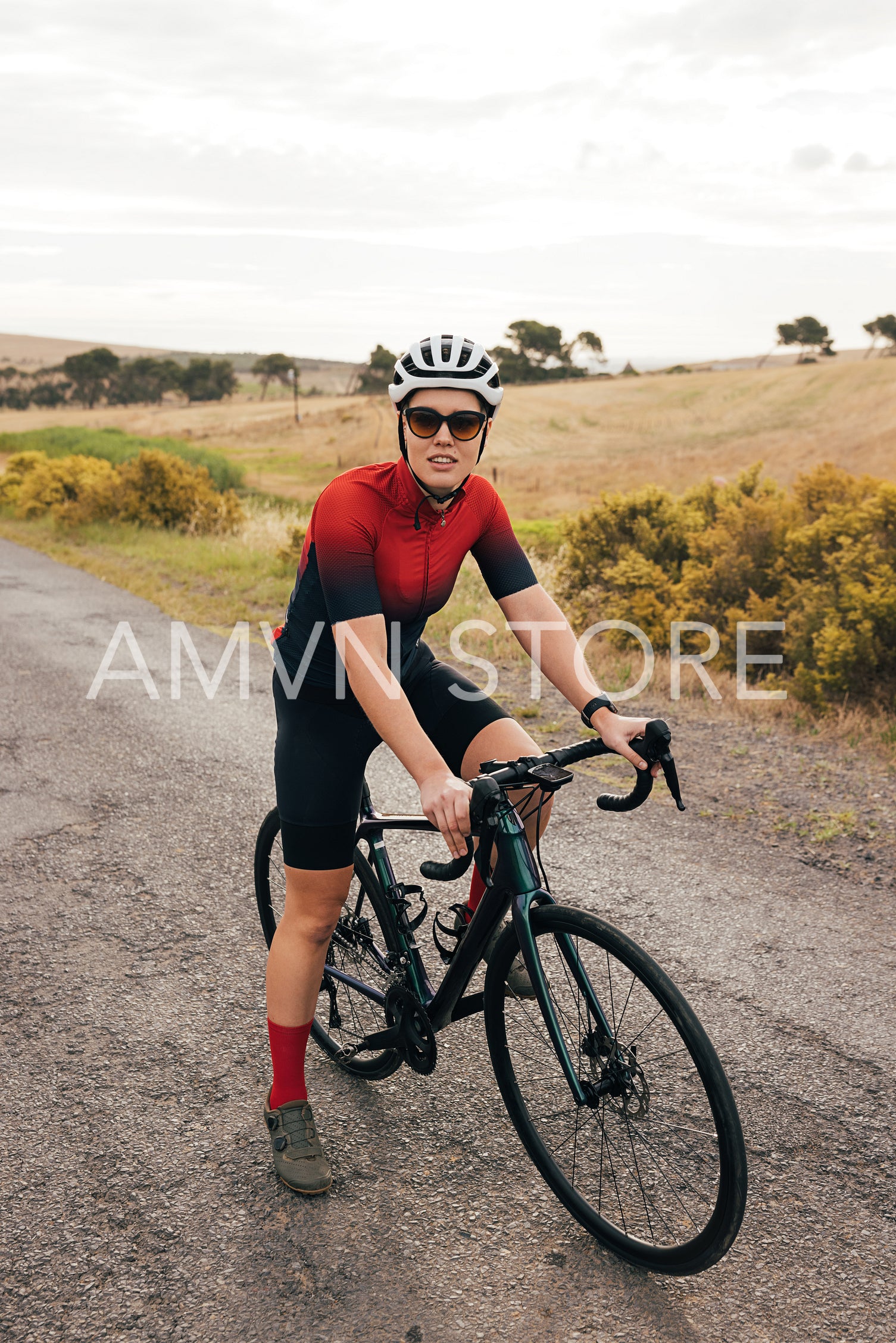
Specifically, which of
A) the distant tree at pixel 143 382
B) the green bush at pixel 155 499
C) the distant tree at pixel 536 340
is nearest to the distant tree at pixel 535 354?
the distant tree at pixel 536 340

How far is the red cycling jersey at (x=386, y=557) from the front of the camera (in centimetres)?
244

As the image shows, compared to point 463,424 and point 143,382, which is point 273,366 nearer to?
point 143,382

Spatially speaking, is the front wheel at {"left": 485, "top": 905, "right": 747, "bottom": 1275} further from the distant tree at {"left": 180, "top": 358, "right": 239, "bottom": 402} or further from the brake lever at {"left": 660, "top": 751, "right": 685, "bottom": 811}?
the distant tree at {"left": 180, "top": 358, "right": 239, "bottom": 402}

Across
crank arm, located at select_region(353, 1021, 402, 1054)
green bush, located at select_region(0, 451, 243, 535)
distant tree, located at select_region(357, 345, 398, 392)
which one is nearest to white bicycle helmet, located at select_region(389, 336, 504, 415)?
crank arm, located at select_region(353, 1021, 402, 1054)

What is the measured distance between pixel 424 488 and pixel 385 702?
594 mm

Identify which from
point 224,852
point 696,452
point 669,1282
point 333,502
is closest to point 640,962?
point 669,1282

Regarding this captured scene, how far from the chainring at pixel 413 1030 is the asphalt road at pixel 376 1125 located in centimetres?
29

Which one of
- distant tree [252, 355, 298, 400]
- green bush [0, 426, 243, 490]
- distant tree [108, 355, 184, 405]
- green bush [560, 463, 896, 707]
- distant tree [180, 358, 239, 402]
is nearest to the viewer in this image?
green bush [560, 463, 896, 707]

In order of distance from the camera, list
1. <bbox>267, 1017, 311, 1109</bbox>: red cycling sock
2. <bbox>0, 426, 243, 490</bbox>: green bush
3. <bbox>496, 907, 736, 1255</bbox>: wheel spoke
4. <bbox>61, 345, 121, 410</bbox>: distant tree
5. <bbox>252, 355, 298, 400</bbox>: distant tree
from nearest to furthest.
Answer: <bbox>496, 907, 736, 1255</bbox>: wheel spoke < <bbox>267, 1017, 311, 1109</bbox>: red cycling sock < <bbox>0, 426, 243, 490</bbox>: green bush < <bbox>252, 355, 298, 400</bbox>: distant tree < <bbox>61, 345, 121, 410</bbox>: distant tree

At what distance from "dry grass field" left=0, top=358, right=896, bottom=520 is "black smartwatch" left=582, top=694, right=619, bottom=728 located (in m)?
28.1

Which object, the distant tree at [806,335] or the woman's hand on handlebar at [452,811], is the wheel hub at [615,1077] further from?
the distant tree at [806,335]

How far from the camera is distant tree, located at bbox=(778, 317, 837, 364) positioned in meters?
97.6

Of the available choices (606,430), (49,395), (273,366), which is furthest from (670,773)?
(49,395)

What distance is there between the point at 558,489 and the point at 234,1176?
36619 mm
